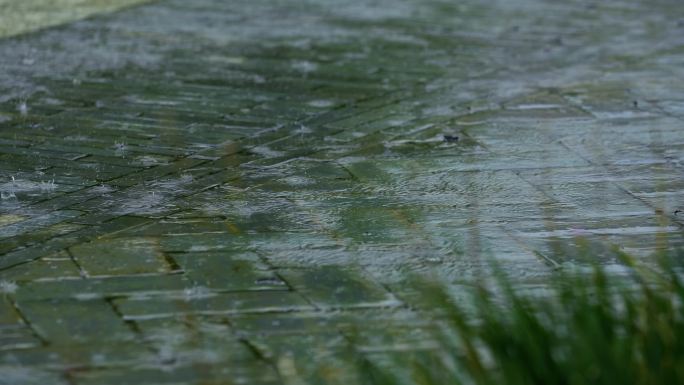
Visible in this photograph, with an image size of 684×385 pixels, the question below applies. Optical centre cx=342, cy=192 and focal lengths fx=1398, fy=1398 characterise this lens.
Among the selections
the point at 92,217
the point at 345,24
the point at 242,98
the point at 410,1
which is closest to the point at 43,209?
the point at 92,217

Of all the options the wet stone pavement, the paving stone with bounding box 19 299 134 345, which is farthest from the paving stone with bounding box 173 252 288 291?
the paving stone with bounding box 19 299 134 345

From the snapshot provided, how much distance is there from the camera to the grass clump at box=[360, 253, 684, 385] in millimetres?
3029

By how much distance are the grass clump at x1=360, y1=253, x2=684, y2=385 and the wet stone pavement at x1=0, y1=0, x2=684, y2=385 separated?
41cm

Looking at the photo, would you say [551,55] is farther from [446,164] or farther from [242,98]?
[446,164]

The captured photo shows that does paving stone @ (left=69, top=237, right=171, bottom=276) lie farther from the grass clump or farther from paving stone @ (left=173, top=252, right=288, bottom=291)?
Result: the grass clump

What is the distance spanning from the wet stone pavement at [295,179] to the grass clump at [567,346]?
0.41m

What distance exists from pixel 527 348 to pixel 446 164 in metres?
3.11

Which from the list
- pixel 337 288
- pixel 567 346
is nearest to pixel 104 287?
pixel 337 288

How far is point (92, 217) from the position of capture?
17.4 ft

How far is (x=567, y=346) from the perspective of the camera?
123 inches

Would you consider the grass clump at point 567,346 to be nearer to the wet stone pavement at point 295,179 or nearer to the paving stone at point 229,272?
the wet stone pavement at point 295,179

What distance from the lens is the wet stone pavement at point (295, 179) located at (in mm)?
4094

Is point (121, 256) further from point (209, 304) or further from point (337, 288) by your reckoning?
point (337, 288)

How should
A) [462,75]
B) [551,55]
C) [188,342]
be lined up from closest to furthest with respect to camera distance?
1. [188,342]
2. [462,75]
3. [551,55]
